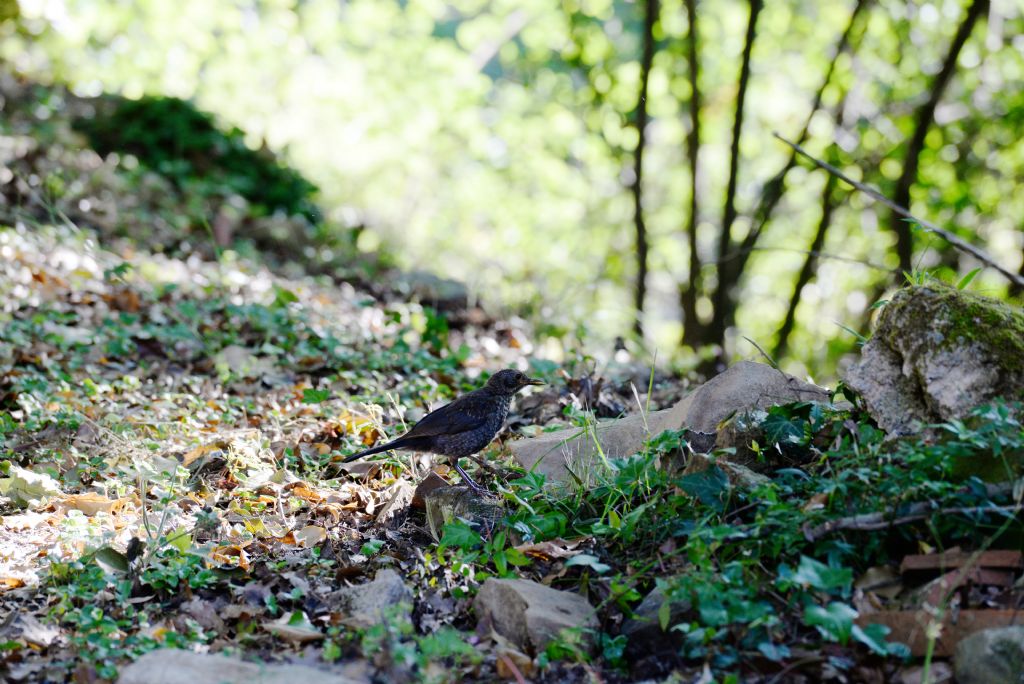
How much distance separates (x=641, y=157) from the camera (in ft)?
36.6

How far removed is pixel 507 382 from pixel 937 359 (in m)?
1.97

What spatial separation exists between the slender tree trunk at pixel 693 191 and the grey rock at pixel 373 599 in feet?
27.5

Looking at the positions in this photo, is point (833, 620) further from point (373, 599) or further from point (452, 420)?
point (452, 420)

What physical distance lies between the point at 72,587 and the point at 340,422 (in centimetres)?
194

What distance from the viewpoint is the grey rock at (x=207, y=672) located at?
2.88 m

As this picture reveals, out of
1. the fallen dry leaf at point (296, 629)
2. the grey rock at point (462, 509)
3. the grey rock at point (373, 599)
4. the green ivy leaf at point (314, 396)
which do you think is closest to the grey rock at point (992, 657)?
the grey rock at point (373, 599)

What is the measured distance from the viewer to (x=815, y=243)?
12.0 metres

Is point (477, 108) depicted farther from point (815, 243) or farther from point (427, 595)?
point (427, 595)

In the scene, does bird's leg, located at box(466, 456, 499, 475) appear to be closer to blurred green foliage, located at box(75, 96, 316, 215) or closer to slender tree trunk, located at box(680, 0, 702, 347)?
slender tree trunk, located at box(680, 0, 702, 347)

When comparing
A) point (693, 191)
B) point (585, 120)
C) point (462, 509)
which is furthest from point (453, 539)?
point (585, 120)

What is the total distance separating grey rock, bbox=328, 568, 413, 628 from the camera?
3.27 m

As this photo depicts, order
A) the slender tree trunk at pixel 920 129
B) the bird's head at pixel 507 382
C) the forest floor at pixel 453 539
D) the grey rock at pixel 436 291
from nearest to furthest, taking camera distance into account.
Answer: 1. the forest floor at pixel 453 539
2. the bird's head at pixel 507 382
3. the grey rock at pixel 436 291
4. the slender tree trunk at pixel 920 129

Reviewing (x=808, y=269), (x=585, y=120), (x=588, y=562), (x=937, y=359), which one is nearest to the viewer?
(x=588, y=562)

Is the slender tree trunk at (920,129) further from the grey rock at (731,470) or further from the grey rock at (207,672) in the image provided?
the grey rock at (207,672)
